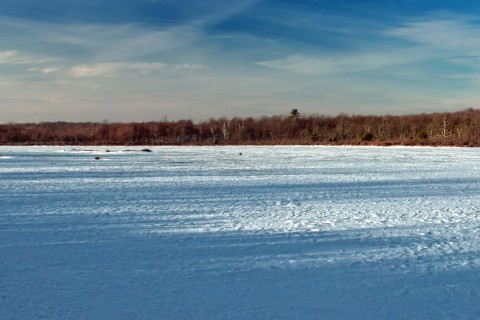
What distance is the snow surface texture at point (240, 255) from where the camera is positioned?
407cm

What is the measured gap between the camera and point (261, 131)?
67.4 m

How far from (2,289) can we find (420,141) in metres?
43.3

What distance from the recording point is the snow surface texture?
4.07 metres

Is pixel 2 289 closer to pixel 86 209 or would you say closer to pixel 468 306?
pixel 468 306

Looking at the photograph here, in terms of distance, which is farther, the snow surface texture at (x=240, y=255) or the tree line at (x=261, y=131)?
the tree line at (x=261, y=131)

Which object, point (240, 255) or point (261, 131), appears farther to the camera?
point (261, 131)

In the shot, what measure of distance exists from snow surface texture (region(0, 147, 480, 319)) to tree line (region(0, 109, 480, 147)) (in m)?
39.4

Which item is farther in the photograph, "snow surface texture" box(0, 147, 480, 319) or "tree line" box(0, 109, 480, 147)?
"tree line" box(0, 109, 480, 147)

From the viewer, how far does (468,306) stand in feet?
13.3

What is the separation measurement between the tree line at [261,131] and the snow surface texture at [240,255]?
129ft

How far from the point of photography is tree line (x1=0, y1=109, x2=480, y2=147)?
54531mm

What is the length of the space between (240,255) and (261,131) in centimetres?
6204

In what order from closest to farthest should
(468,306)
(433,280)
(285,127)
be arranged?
1. (468,306)
2. (433,280)
3. (285,127)

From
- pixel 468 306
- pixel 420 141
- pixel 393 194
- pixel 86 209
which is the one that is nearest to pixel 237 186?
pixel 393 194
